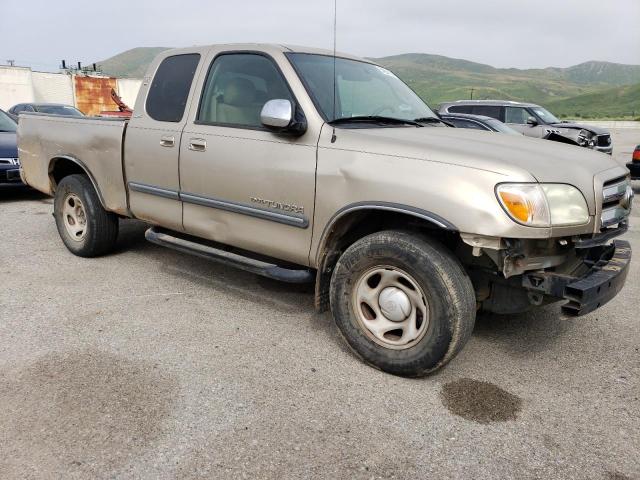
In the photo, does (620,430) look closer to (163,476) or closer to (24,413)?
(163,476)

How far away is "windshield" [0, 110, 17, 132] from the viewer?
8.85m

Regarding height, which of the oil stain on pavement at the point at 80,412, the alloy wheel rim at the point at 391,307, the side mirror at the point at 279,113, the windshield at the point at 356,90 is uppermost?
the windshield at the point at 356,90

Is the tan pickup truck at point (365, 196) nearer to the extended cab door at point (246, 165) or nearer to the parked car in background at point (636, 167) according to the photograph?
the extended cab door at point (246, 165)

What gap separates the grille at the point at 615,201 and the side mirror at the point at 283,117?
182 cm

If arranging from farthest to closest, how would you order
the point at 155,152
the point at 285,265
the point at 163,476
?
the point at 155,152
the point at 285,265
the point at 163,476

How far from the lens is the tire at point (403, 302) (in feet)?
9.44

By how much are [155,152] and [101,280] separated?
1308 millimetres

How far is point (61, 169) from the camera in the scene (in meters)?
5.46

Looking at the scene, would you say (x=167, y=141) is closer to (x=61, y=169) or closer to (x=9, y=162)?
(x=61, y=169)

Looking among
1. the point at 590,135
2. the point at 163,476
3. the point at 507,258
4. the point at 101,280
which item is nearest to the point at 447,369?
the point at 507,258

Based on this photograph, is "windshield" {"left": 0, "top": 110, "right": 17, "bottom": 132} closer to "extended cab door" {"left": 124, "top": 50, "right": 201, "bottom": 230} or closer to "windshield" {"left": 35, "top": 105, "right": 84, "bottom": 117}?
"windshield" {"left": 35, "top": 105, "right": 84, "bottom": 117}

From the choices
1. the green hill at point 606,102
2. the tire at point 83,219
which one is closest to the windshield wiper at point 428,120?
the tire at point 83,219

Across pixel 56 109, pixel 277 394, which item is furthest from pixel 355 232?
pixel 56 109

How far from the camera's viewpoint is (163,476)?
88.8 inches
